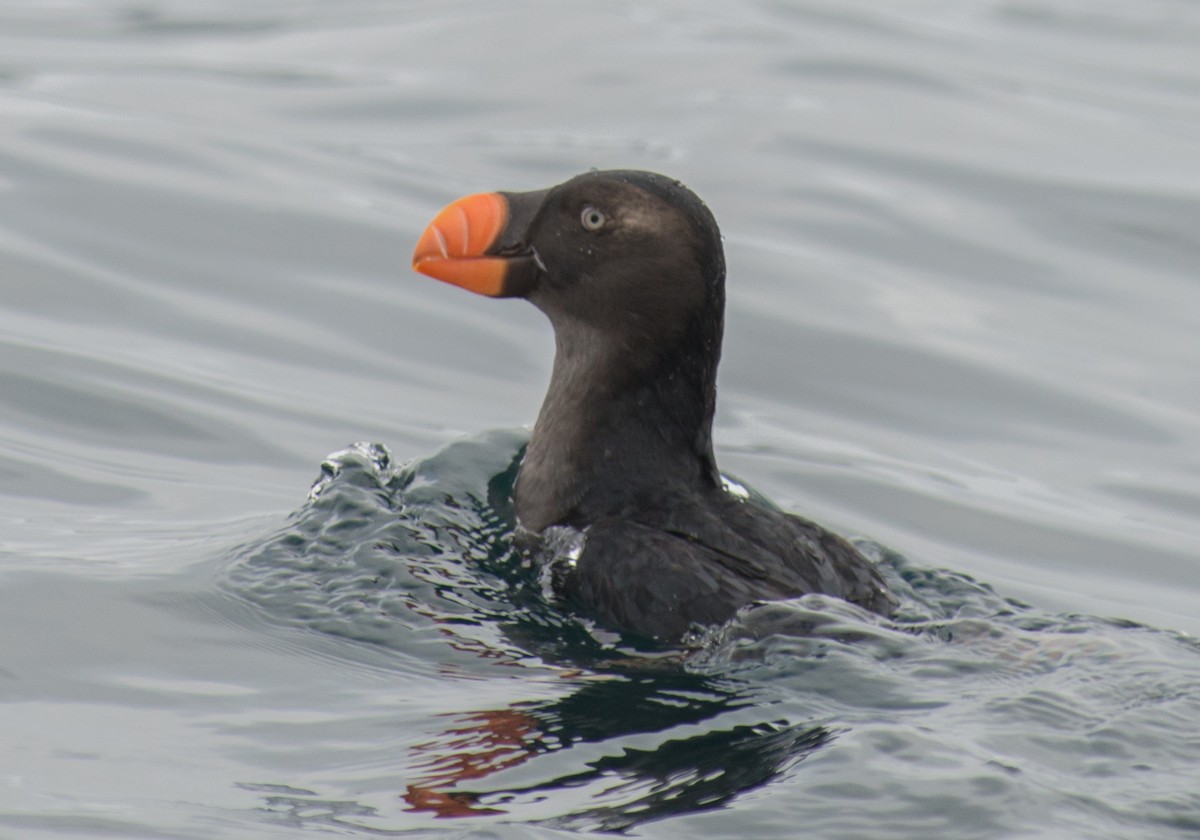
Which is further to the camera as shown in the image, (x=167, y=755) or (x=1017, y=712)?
(x=1017, y=712)

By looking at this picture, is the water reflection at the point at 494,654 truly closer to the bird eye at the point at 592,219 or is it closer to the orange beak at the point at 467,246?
the orange beak at the point at 467,246

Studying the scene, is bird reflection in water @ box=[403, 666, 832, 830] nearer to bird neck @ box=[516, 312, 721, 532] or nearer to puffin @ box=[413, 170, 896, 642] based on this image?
puffin @ box=[413, 170, 896, 642]

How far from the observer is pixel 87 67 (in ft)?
41.3

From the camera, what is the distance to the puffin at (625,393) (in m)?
5.05

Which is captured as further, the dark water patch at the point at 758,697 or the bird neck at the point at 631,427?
the bird neck at the point at 631,427

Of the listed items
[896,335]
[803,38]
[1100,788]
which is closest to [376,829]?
[1100,788]

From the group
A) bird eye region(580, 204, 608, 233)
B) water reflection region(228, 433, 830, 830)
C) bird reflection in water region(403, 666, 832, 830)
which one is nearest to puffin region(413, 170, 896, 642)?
bird eye region(580, 204, 608, 233)

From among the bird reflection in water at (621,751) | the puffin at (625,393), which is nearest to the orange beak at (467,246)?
the puffin at (625,393)

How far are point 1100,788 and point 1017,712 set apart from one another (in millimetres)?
406

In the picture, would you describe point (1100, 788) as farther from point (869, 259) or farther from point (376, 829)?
point (869, 259)

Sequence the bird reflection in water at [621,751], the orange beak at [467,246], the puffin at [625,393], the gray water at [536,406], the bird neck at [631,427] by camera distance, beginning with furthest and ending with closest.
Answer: the orange beak at [467,246]
the bird neck at [631,427]
the puffin at [625,393]
the gray water at [536,406]
the bird reflection in water at [621,751]

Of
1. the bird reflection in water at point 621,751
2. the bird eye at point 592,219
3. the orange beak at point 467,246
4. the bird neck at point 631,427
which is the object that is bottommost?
the bird reflection in water at point 621,751

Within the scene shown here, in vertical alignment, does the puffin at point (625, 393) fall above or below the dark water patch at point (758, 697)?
above

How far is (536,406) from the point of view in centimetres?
793
